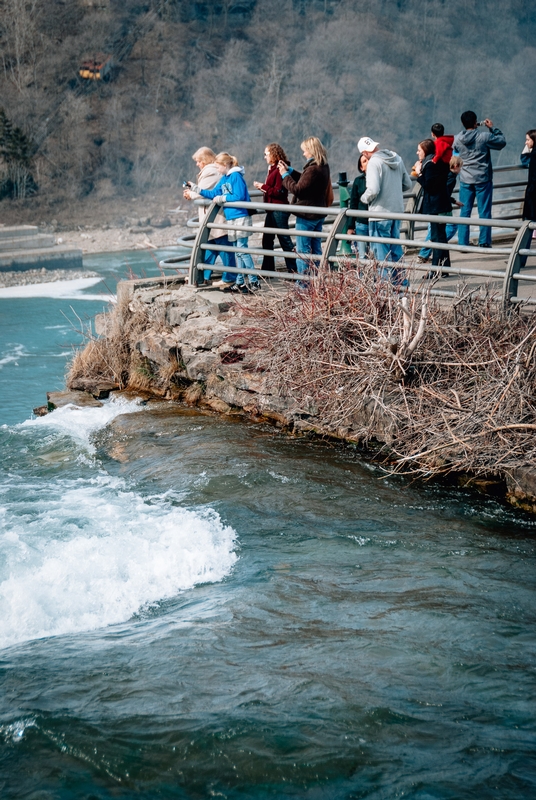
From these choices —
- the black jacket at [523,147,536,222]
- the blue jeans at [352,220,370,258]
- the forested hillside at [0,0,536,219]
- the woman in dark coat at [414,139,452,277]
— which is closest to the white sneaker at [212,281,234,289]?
the blue jeans at [352,220,370,258]

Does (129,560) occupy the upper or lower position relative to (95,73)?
lower

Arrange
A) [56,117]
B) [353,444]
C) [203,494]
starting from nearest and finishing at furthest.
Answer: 1. [203,494]
2. [353,444]
3. [56,117]

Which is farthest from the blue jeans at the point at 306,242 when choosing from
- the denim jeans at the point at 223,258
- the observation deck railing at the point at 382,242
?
the denim jeans at the point at 223,258

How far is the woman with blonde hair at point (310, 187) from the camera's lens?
390 inches

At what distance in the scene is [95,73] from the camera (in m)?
77.3

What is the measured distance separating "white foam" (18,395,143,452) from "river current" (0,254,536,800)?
0.62m

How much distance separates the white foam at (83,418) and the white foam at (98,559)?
1918 millimetres

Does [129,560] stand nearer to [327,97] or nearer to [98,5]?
[327,97]

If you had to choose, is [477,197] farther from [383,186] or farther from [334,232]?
[334,232]

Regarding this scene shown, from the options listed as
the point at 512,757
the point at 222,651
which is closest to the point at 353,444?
the point at 222,651

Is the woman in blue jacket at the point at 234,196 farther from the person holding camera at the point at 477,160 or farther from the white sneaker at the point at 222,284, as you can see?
the person holding camera at the point at 477,160

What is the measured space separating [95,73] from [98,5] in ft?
32.4

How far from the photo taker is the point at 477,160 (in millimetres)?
→ 11883

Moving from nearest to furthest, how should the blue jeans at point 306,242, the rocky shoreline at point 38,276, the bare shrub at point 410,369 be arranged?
the bare shrub at point 410,369 → the blue jeans at point 306,242 → the rocky shoreline at point 38,276
